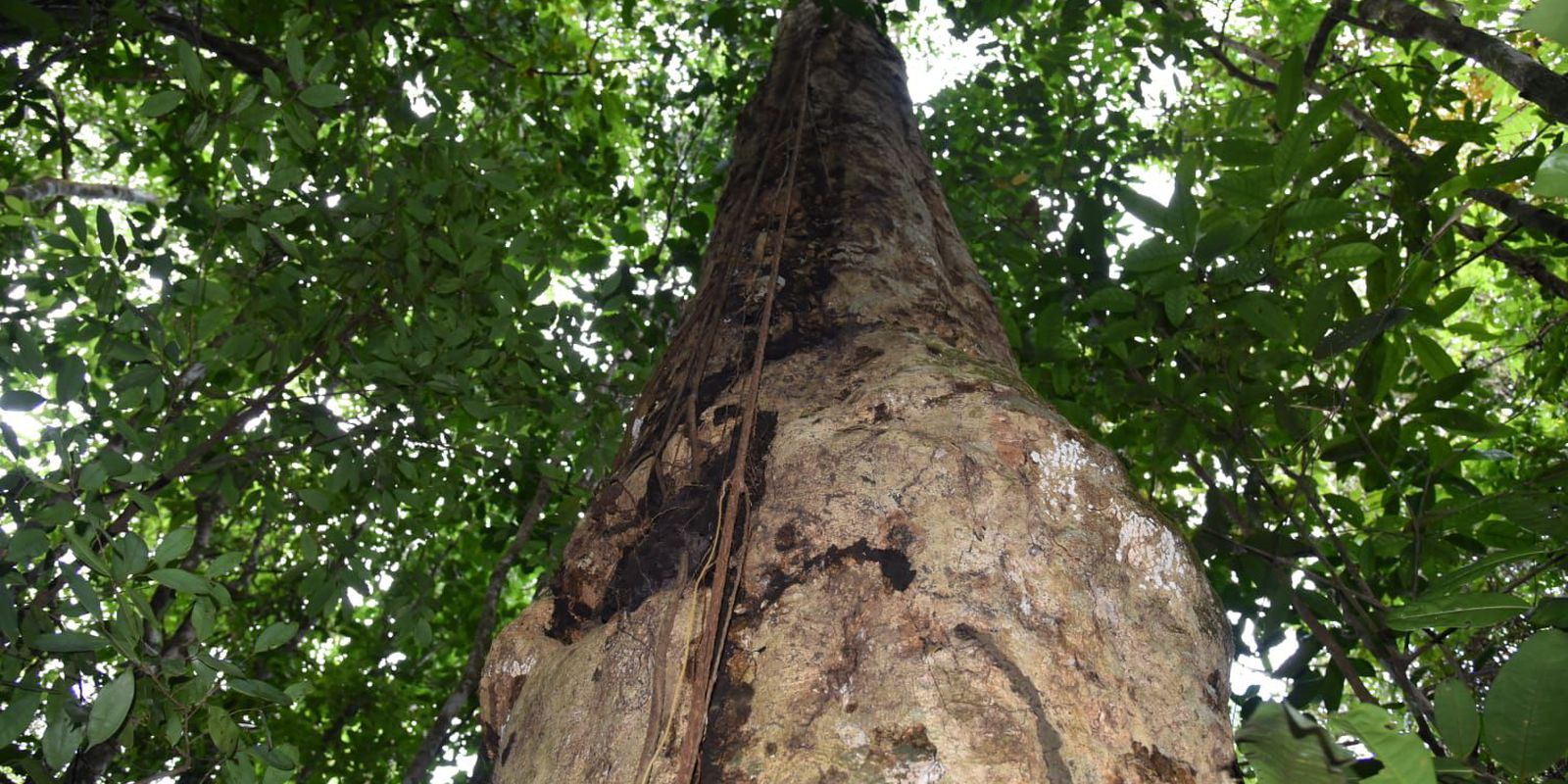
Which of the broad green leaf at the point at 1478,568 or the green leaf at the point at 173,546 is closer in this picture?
the broad green leaf at the point at 1478,568

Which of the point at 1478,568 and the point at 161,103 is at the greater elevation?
the point at 161,103

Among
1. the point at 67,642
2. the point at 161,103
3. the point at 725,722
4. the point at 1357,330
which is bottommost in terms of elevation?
the point at 725,722

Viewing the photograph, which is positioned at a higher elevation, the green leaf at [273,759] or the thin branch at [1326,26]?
the thin branch at [1326,26]

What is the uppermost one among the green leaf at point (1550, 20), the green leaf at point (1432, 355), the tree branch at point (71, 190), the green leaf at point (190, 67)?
the tree branch at point (71, 190)

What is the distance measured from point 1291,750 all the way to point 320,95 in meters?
2.32

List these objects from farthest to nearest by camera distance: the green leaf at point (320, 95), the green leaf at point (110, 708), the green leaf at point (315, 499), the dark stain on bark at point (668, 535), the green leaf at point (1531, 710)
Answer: the green leaf at point (315, 499), the green leaf at point (320, 95), the green leaf at point (110, 708), the dark stain on bark at point (668, 535), the green leaf at point (1531, 710)

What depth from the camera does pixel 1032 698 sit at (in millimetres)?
887

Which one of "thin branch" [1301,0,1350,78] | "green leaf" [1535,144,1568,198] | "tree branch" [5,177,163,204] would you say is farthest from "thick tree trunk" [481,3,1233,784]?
"tree branch" [5,177,163,204]

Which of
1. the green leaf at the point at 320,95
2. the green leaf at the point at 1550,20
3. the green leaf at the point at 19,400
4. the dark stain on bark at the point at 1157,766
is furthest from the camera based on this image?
the green leaf at the point at 320,95

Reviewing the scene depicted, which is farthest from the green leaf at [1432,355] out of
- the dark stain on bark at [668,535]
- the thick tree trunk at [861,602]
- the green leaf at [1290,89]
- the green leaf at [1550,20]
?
the green leaf at [1550,20]

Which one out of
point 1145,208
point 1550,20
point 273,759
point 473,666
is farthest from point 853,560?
point 473,666

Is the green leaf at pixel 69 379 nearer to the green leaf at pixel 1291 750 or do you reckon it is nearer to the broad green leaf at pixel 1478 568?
the green leaf at pixel 1291 750

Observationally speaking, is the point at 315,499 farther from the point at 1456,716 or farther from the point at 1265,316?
the point at 1456,716

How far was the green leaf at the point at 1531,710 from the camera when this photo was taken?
2.52ft
